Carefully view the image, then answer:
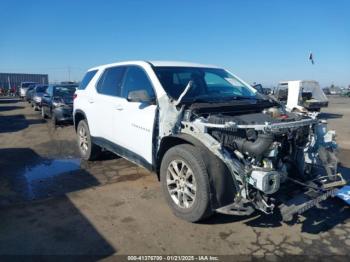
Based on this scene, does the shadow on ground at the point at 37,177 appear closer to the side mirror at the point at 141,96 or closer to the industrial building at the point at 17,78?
the side mirror at the point at 141,96

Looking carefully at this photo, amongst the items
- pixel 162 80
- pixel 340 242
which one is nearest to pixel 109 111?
pixel 162 80

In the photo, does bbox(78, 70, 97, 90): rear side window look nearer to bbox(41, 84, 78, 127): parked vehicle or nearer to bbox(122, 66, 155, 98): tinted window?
bbox(122, 66, 155, 98): tinted window

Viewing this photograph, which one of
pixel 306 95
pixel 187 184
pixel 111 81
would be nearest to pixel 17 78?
pixel 306 95

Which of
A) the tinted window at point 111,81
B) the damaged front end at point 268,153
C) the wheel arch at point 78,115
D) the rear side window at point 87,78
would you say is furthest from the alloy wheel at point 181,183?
the rear side window at point 87,78

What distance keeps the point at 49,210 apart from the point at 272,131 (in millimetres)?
3055

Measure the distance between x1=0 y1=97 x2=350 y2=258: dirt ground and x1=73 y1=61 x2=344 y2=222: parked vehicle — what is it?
33cm

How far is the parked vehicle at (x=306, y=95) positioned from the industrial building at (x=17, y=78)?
160ft

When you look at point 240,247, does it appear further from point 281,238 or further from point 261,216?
point 261,216

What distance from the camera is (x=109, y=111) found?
6.01 meters

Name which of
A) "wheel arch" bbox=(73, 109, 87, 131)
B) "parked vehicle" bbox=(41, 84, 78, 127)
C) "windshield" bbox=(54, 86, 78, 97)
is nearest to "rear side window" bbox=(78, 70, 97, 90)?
"wheel arch" bbox=(73, 109, 87, 131)

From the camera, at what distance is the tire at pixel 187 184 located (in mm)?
3957

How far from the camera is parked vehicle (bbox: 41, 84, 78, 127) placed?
1323 cm

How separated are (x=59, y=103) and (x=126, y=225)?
10221 mm

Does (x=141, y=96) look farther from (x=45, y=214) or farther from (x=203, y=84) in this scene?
(x=45, y=214)
